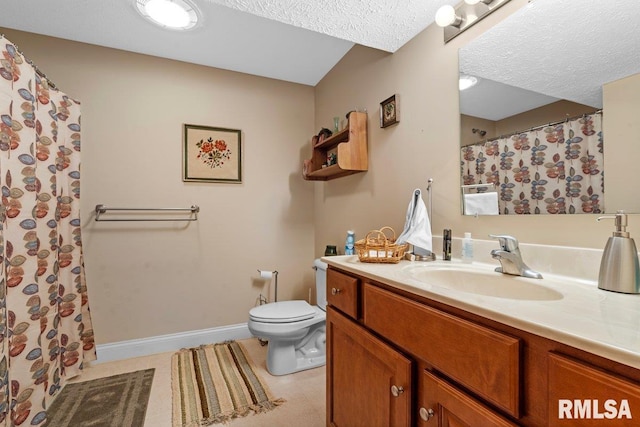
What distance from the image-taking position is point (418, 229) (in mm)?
1292

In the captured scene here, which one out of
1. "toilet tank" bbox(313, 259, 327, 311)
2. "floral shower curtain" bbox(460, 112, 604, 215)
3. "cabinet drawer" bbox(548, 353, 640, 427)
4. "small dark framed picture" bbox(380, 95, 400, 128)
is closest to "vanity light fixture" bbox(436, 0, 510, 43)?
"small dark framed picture" bbox(380, 95, 400, 128)

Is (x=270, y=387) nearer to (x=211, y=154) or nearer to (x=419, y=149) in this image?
(x=419, y=149)

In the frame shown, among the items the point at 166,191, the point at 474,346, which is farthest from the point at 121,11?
the point at 474,346

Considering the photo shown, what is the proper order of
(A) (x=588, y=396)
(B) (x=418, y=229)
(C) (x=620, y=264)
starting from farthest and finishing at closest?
1. (B) (x=418, y=229)
2. (C) (x=620, y=264)
3. (A) (x=588, y=396)

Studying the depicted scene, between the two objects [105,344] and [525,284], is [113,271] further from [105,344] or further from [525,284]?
[525,284]

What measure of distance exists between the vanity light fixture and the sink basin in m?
1.06

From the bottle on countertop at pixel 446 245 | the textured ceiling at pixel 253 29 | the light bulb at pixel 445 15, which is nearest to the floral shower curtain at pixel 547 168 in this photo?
the bottle on countertop at pixel 446 245

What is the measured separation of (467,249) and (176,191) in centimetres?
211

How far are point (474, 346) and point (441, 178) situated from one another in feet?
3.05

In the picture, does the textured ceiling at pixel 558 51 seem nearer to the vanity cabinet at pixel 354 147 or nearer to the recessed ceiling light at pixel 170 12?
the vanity cabinet at pixel 354 147

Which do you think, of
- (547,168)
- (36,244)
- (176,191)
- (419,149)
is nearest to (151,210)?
(176,191)

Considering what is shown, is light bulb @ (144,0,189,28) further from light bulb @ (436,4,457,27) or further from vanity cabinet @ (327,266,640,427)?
vanity cabinet @ (327,266,640,427)

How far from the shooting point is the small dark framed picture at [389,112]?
1.63 meters

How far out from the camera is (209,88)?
2379 millimetres
